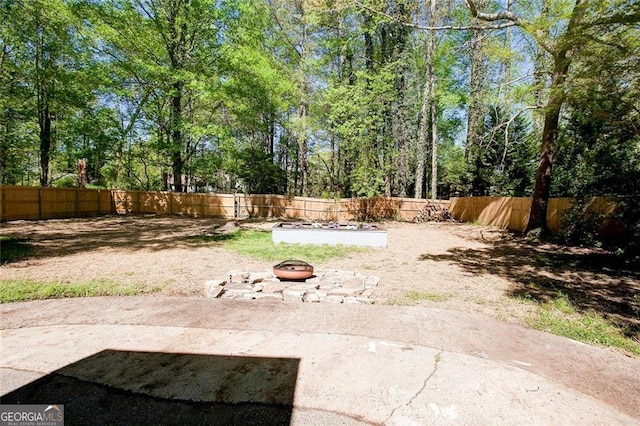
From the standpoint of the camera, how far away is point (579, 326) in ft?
10.5

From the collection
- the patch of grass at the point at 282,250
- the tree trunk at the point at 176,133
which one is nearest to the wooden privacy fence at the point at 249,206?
the tree trunk at the point at 176,133

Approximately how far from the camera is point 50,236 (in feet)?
27.0

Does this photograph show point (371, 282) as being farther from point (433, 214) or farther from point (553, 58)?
point (433, 214)

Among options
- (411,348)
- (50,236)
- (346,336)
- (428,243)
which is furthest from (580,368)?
(50,236)

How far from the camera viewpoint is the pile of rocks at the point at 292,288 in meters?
3.98

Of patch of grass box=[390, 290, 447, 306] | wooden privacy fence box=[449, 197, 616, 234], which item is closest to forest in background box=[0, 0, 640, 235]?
wooden privacy fence box=[449, 197, 616, 234]

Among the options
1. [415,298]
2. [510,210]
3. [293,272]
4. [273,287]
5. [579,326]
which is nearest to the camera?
[579,326]

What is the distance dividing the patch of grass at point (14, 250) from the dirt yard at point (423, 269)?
0.22 m

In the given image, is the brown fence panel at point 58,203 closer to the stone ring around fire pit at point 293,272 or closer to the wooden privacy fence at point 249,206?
the wooden privacy fence at point 249,206

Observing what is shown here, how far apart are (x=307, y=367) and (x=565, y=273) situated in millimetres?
5920

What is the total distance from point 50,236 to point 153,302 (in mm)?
7536

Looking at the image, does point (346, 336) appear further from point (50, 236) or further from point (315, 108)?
point (315, 108)

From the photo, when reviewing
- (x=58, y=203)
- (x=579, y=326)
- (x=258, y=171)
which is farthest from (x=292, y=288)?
(x=58, y=203)

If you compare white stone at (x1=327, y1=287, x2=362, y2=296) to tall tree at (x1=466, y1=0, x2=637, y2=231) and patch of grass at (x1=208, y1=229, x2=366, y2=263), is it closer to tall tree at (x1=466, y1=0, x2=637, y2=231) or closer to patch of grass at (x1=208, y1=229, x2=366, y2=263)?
patch of grass at (x1=208, y1=229, x2=366, y2=263)
